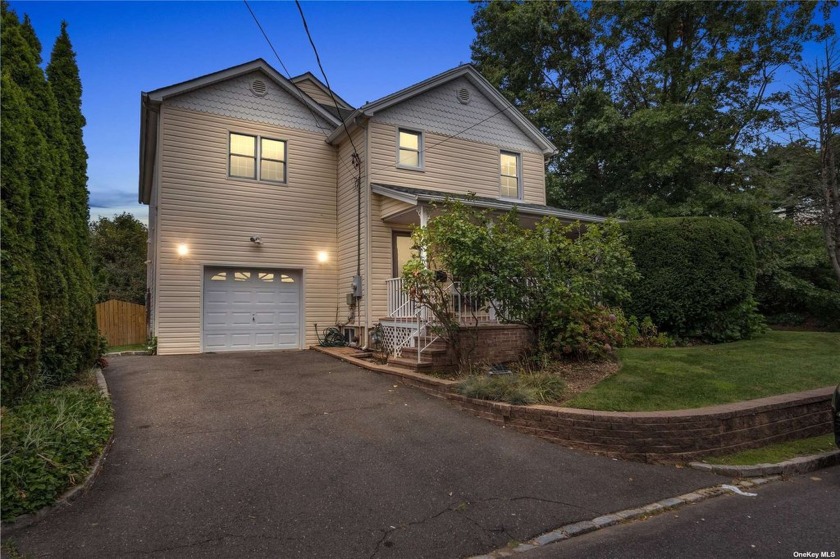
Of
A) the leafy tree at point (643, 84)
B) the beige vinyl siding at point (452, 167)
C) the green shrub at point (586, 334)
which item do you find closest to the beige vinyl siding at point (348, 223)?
the beige vinyl siding at point (452, 167)

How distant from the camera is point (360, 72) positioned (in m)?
12.9

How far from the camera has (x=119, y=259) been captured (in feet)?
87.9

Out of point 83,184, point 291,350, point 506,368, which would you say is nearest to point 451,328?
point 506,368

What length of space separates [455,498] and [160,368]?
24.6 ft

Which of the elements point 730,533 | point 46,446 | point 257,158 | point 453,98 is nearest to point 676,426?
point 730,533

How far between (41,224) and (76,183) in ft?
7.85

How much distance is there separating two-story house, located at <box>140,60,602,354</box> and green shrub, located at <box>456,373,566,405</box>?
144 inches

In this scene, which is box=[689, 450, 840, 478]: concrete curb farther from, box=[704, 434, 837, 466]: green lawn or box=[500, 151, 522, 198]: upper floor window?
box=[500, 151, 522, 198]: upper floor window

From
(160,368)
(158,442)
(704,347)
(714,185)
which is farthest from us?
(714,185)

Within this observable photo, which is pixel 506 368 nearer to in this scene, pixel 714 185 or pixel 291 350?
pixel 291 350

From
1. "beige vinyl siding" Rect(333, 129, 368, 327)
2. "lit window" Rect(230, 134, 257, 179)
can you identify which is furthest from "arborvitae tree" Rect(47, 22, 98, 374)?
"beige vinyl siding" Rect(333, 129, 368, 327)

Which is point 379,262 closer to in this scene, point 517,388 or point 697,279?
point 517,388

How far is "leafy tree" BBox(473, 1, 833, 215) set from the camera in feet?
58.1

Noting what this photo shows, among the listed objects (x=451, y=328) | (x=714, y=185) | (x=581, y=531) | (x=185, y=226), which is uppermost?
(x=714, y=185)
